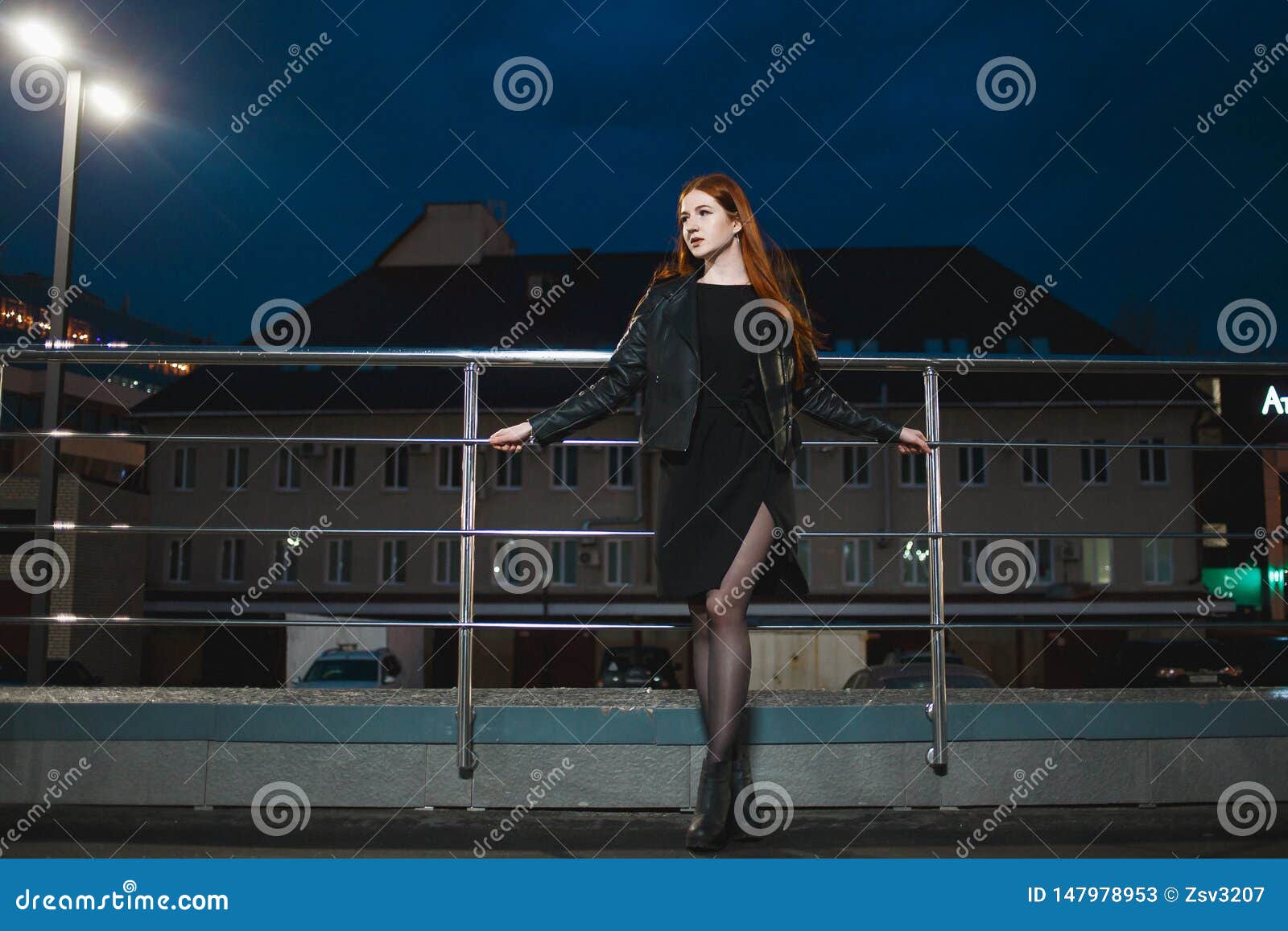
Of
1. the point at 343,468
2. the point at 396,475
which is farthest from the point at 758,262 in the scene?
the point at 343,468

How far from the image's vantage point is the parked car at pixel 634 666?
1148 inches

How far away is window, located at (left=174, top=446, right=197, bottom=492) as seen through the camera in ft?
132

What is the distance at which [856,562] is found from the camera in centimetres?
3631

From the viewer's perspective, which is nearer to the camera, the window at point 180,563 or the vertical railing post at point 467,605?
the vertical railing post at point 467,605

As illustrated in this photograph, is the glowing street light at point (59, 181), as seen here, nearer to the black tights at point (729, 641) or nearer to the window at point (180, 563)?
the black tights at point (729, 641)

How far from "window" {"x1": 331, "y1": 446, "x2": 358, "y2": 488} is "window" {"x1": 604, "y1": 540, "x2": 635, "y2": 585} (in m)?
10.2

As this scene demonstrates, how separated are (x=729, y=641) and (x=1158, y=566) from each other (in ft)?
123

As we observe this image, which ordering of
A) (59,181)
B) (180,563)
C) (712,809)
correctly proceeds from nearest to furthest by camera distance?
(712,809), (59,181), (180,563)

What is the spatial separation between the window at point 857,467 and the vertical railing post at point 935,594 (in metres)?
32.5

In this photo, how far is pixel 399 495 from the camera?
1551 inches

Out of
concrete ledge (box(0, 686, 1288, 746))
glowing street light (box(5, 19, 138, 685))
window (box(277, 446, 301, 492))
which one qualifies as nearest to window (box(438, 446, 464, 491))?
window (box(277, 446, 301, 492))

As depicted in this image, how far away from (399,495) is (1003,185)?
100ft

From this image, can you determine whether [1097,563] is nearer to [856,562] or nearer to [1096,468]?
[1096,468]

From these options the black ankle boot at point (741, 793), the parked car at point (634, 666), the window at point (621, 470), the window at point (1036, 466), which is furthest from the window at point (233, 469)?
the black ankle boot at point (741, 793)
